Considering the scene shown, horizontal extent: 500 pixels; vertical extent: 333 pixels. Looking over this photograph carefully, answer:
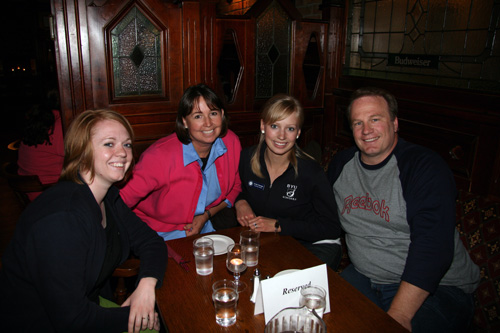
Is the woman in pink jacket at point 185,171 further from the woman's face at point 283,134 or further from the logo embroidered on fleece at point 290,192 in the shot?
the logo embroidered on fleece at point 290,192

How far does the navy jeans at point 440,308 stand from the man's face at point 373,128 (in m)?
0.66

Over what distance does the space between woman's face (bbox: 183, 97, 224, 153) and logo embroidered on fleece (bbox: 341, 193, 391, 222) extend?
0.88 m

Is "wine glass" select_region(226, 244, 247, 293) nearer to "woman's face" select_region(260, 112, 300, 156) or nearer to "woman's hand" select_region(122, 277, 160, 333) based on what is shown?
"woman's hand" select_region(122, 277, 160, 333)

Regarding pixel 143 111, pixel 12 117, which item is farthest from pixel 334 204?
pixel 12 117

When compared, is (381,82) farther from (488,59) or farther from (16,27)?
(16,27)

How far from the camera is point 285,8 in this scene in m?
2.91

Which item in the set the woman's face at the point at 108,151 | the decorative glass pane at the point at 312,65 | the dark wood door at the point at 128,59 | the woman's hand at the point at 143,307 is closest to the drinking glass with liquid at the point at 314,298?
the woman's hand at the point at 143,307

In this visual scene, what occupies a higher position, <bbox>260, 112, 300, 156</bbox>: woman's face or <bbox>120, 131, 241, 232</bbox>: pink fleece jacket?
<bbox>260, 112, 300, 156</bbox>: woman's face

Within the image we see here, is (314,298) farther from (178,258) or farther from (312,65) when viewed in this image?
(312,65)

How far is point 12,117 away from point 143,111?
Result: 340 inches

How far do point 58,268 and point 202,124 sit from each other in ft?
3.85

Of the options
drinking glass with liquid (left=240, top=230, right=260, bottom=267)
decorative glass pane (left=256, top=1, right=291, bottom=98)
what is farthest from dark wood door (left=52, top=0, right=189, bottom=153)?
drinking glass with liquid (left=240, top=230, right=260, bottom=267)

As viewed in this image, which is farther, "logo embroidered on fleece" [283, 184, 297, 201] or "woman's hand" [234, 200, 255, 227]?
"logo embroidered on fleece" [283, 184, 297, 201]

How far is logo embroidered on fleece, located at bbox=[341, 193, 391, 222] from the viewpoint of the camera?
172 centimetres
